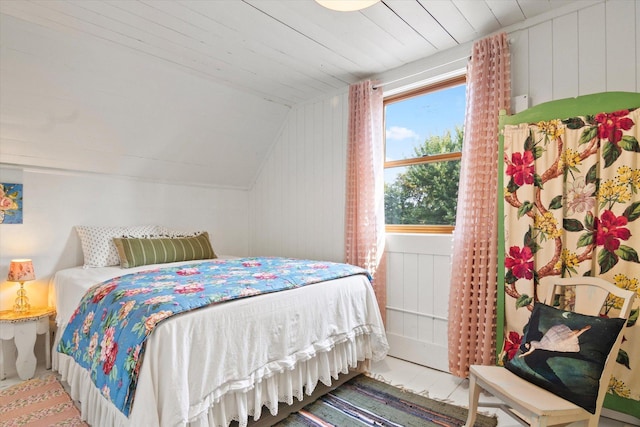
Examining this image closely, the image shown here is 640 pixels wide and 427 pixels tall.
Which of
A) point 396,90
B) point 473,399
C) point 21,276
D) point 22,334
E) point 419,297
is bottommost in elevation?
point 473,399

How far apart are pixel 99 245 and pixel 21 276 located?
21.7 inches

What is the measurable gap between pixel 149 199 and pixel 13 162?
1087 millimetres

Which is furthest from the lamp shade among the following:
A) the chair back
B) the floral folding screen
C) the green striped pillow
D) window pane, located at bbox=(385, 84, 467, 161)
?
the chair back

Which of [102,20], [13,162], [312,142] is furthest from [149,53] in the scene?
[312,142]

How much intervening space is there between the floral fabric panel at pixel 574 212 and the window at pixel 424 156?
1.96 ft

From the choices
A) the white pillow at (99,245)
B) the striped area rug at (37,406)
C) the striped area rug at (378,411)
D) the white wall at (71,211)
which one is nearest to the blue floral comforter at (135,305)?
the striped area rug at (37,406)

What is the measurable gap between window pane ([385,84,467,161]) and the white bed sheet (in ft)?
4.20

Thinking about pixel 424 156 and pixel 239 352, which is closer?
pixel 239 352

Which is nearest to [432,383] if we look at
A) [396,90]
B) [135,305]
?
[135,305]

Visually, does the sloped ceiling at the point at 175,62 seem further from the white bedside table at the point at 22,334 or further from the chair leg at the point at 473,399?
the chair leg at the point at 473,399

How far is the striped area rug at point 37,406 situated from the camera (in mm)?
1907

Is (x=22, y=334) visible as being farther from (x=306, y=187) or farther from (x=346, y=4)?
(x=346, y=4)

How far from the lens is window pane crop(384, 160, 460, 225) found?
2738 millimetres

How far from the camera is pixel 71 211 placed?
2.97m
